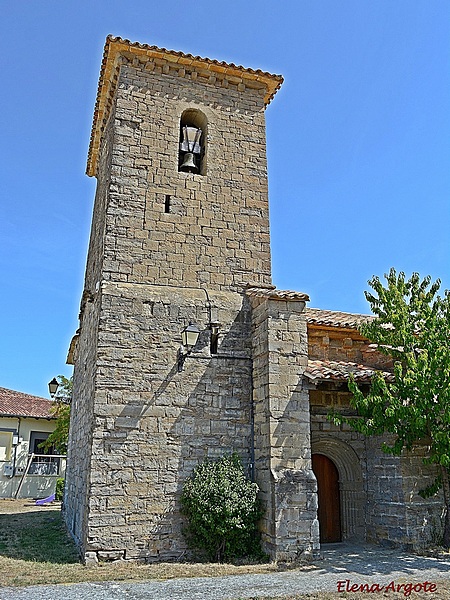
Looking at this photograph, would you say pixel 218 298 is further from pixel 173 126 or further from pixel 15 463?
pixel 15 463

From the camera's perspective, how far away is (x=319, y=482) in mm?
9781

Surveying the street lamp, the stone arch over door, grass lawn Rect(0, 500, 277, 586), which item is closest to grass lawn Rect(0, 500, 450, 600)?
grass lawn Rect(0, 500, 277, 586)

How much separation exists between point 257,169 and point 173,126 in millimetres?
1826

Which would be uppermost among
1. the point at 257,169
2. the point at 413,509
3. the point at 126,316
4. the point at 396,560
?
the point at 257,169

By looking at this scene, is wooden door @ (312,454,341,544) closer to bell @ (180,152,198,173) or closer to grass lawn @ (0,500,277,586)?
grass lawn @ (0,500,277,586)

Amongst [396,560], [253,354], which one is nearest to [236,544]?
[396,560]

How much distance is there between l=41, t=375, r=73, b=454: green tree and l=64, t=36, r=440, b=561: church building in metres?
10.3

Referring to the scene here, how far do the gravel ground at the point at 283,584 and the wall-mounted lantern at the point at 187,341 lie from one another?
3.24m

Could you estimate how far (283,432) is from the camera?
8109mm

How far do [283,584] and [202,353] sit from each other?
373 centimetres

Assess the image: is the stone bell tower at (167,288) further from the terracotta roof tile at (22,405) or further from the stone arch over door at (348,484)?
the terracotta roof tile at (22,405)

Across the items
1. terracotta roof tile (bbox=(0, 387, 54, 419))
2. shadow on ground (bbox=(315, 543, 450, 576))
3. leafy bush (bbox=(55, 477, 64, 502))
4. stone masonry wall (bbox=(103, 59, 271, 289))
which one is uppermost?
stone masonry wall (bbox=(103, 59, 271, 289))

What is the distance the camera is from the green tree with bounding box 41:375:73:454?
20000 mm

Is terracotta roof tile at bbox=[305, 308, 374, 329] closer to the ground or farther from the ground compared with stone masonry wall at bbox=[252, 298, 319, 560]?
farther from the ground
